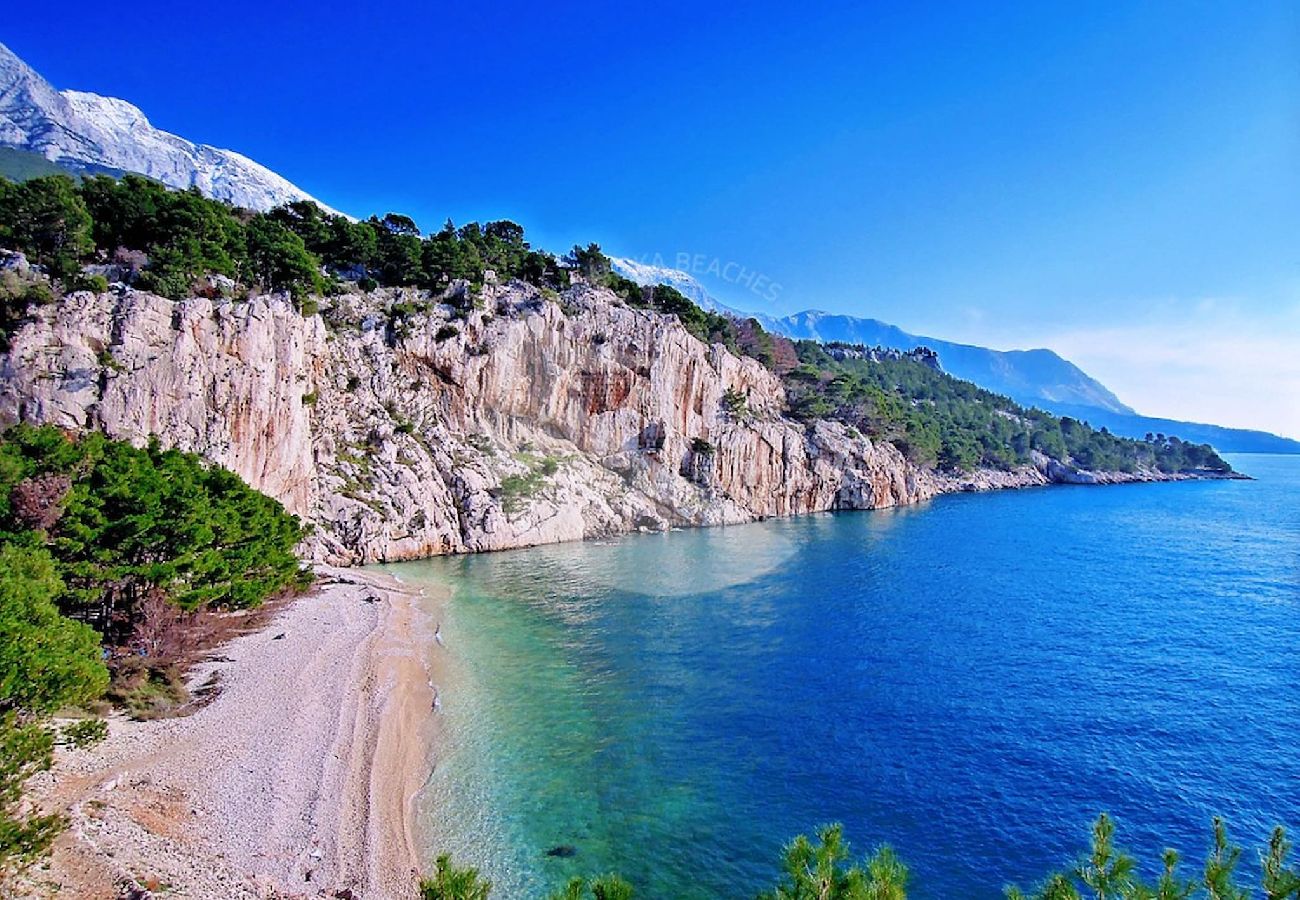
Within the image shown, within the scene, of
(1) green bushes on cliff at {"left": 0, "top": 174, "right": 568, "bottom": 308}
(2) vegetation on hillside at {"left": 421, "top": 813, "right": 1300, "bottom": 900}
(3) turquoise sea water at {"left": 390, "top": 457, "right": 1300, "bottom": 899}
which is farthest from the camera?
(1) green bushes on cliff at {"left": 0, "top": 174, "right": 568, "bottom": 308}

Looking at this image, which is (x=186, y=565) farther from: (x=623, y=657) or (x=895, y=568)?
(x=895, y=568)

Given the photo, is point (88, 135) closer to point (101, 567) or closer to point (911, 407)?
point (101, 567)

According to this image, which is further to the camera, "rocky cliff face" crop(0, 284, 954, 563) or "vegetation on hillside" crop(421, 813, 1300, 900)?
"rocky cliff face" crop(0, 284, 954, 563)

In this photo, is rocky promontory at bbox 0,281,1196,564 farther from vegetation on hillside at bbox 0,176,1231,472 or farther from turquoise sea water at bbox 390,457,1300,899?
turquoise sea water at bbox 390,457,1300,899

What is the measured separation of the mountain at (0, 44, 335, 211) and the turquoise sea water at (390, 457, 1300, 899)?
381 ft

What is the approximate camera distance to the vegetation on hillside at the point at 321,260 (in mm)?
38844

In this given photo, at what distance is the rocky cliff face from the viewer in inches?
1400

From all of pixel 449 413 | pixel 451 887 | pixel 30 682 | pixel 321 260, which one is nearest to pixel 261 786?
pixel 30 682

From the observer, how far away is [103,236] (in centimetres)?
4353

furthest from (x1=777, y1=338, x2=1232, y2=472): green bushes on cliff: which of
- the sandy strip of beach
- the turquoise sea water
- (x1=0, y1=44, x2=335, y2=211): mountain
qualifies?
(x1=0, y1=44, x2=335, y2=211): mountain

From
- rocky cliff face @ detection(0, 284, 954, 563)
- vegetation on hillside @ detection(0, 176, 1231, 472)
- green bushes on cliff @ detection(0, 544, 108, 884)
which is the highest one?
vegetation on hillside @ detection(0, 176, 1231, 472)

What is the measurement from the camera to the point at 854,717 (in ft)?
68.5

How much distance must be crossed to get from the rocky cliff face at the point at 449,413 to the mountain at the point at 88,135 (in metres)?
78.4

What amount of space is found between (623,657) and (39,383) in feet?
111
